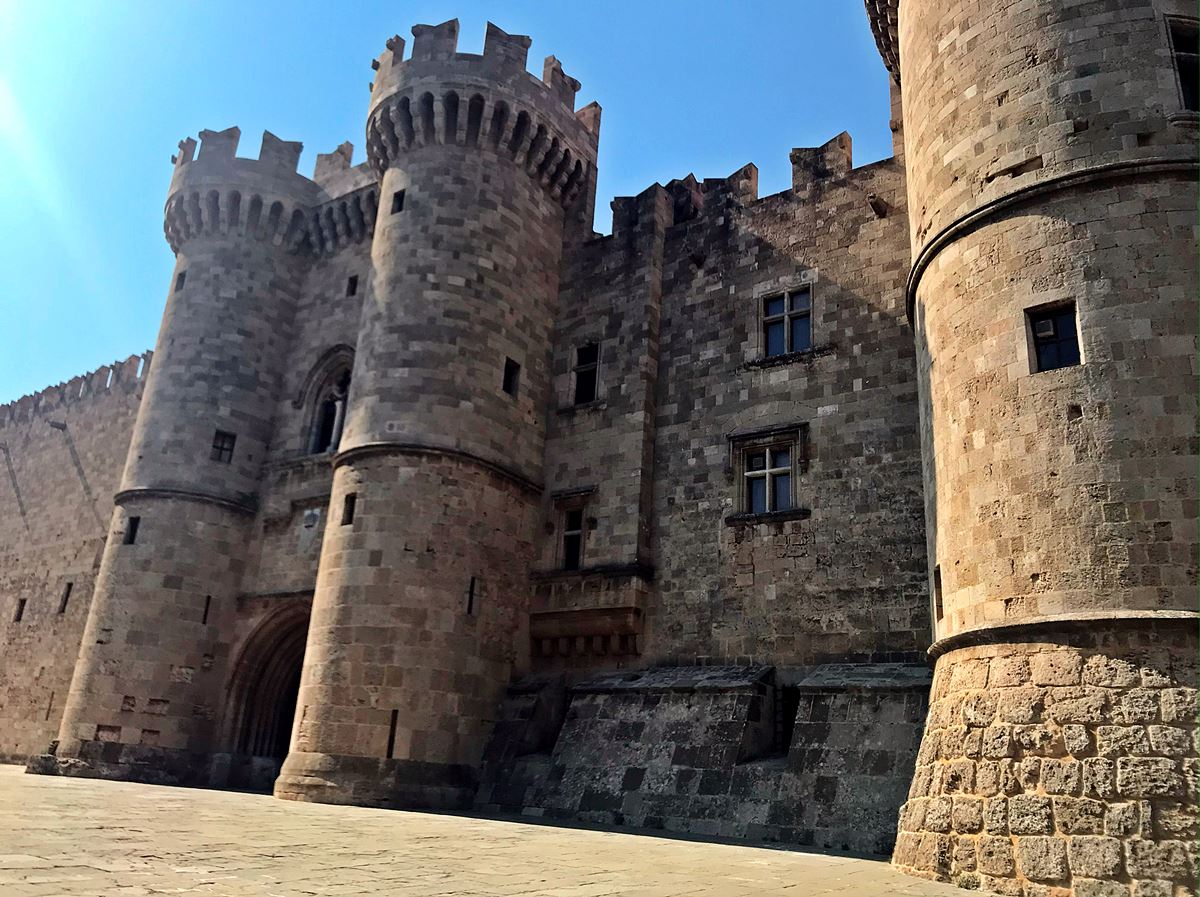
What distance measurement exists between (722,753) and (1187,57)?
29.6ft

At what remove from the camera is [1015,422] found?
8.87 m

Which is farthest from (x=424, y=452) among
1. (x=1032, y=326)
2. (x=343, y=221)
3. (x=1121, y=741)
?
(x=1121, y=741)

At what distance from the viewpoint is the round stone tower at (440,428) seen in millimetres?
13359

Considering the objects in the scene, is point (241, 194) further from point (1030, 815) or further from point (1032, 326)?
point (1030, 815)

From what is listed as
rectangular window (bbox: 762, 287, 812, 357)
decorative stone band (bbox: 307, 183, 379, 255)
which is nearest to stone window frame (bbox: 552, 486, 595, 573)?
rectangular window (bbox: 762, 287, 812, 357)

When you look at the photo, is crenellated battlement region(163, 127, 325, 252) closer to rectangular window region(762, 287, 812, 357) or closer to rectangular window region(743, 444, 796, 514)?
rectangular window region(762, 287, 812, 357)

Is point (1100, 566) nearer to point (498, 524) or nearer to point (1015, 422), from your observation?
point (1015, 422)

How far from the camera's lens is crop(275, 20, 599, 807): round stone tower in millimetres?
13359

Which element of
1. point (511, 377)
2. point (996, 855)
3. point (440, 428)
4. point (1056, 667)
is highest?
point (511, 377)

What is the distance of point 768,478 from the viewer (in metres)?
14.1

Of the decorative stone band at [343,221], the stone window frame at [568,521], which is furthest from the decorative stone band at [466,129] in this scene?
the stone window frame at [568,521]

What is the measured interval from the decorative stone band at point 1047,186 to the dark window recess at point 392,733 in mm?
9001

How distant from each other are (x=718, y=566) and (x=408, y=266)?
7.22 metres

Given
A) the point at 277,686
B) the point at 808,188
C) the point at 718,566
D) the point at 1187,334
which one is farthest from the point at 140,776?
the point at 1187,334
